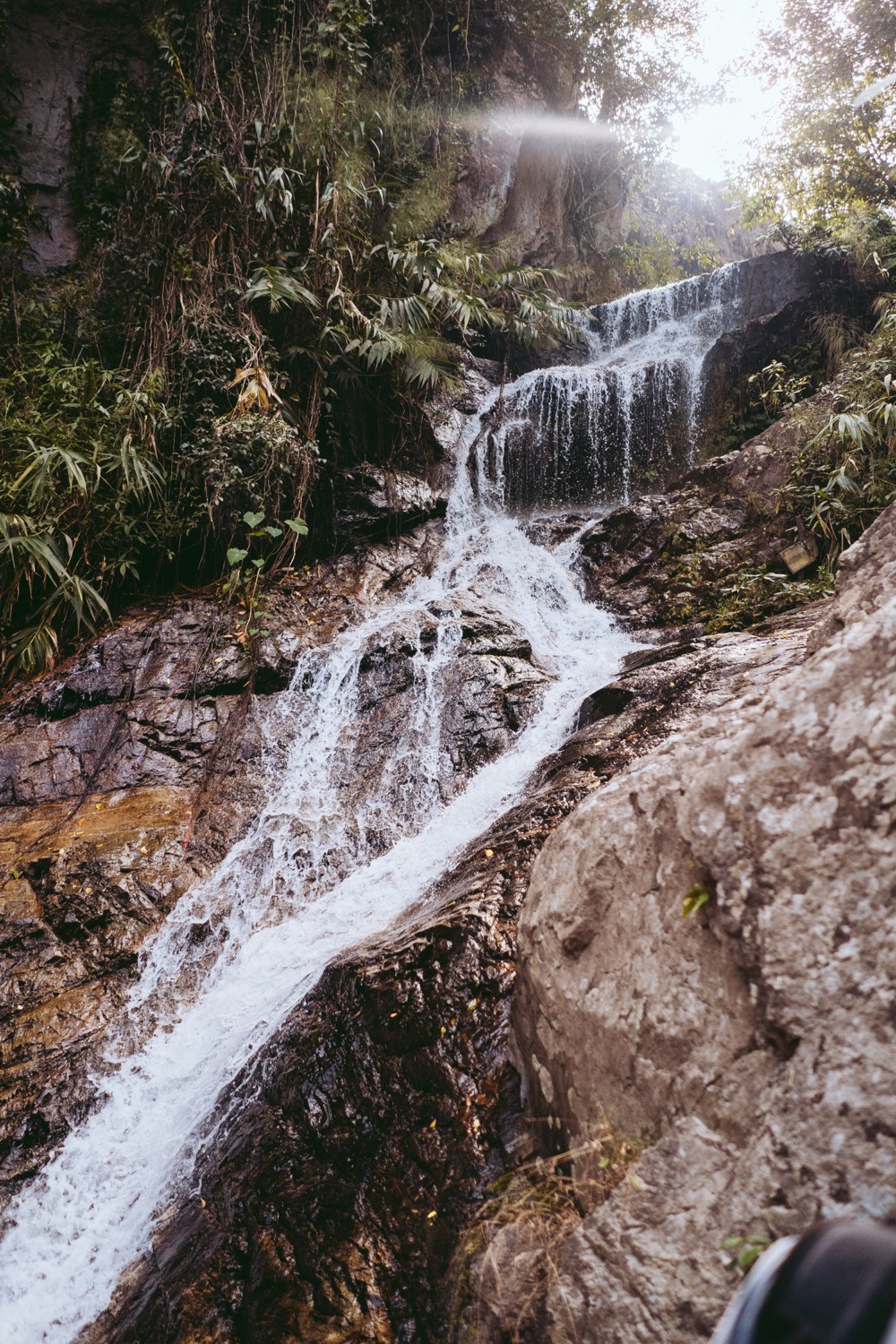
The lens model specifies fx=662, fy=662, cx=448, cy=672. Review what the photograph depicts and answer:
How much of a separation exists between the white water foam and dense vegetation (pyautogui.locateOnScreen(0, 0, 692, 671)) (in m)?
1.98

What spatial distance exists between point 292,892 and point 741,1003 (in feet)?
10.3

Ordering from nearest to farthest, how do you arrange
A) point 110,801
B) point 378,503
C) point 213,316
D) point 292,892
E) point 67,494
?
point 292,892 → point 110,801 → point 67,494 → point 213,316 → point 378,503

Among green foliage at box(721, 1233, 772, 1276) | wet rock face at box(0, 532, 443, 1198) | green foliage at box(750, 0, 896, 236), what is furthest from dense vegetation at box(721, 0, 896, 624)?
green foliage at box(721, 1233, 772, 1276)

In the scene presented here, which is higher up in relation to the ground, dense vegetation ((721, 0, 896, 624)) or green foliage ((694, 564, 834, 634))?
dense vegetation ((721, 0, 896, 624))

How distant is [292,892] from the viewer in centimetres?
398

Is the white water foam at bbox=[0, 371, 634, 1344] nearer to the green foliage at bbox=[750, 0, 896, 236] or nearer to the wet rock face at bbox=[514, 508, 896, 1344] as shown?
the wet rock face at bbox=[514, 508, 896, 1344]

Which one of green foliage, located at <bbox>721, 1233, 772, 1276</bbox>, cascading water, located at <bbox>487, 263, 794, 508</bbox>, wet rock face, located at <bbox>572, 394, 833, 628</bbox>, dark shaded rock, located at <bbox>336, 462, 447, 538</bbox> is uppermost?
cascading water, located at <bbox>487, 263, 794, 508</bbox>

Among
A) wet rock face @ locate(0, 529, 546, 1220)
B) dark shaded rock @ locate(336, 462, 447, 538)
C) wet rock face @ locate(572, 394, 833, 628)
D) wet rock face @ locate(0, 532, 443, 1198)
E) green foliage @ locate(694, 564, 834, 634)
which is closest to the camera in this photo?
wet rock face @ locate(0, 532, 443, 1198)

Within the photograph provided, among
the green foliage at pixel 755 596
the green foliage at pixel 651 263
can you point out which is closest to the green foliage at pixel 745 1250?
the green foliage at pixel 755 596

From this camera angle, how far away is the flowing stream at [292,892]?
2504 millimetres

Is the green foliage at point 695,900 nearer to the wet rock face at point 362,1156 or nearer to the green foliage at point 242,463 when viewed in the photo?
the wet rock face at point 362,1156

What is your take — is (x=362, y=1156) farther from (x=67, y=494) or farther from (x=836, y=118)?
(x=836, y=118)

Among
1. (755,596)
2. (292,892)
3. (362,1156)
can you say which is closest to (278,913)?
(292,892)

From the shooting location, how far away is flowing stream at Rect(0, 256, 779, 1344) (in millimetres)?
2504
